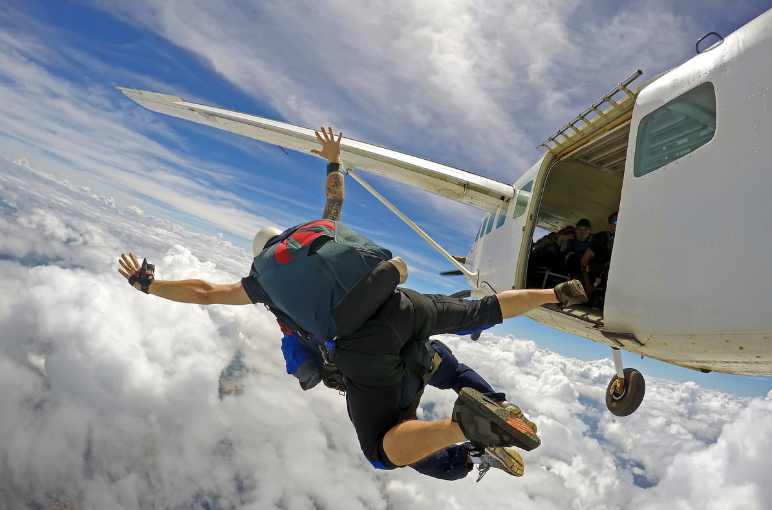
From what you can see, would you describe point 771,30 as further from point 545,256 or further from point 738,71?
point 545,256

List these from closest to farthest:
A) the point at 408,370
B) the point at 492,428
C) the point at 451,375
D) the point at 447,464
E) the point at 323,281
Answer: the point at 492,428
the point at 323,281
the point at 408,370
the point at 447,464
the point at 451,375

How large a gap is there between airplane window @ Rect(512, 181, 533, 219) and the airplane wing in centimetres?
43

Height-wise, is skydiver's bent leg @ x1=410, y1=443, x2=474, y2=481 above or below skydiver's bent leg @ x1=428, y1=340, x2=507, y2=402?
below

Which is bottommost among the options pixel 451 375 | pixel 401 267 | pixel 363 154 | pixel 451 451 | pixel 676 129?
pixel 451 451

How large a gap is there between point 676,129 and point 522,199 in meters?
2.77

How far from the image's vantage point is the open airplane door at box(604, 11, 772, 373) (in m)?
2.10

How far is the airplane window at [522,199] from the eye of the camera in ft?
17.6

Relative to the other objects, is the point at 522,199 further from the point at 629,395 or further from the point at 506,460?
the point at 506,460

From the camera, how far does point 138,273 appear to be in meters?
2.80

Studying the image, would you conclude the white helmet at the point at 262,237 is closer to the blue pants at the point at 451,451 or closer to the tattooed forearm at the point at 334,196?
the tattooed forearm at the point at 334,196

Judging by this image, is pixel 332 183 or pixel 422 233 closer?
pixel 332 183

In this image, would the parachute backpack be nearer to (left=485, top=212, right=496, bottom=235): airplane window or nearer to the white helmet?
the white helmet

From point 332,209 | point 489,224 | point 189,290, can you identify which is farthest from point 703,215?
point 489,224

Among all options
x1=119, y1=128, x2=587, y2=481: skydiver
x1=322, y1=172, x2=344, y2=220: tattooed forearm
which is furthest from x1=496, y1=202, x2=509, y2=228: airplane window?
x1=322, y1=172, x2=344, y2=220: tattooed forearm
